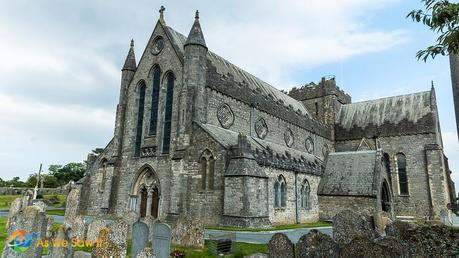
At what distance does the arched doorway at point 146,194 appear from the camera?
21828 millimetres

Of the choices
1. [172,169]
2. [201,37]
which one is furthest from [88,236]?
[201,37]

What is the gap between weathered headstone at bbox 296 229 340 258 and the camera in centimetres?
695

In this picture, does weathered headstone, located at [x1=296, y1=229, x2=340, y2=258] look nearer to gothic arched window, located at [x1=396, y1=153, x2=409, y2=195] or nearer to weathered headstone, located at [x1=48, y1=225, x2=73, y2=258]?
weathered headstone, located at [x1=48, y1=225, x2=73, y2=258]

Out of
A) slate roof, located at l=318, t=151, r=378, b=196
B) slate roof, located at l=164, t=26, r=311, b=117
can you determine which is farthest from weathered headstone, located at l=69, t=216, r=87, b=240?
slate roof, located at l=318, t=151, r=378, b=196

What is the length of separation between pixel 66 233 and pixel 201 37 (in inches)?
683

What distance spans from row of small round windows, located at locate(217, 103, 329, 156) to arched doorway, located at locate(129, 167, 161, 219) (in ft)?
20.6

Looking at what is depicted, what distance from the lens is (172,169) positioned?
2028cm

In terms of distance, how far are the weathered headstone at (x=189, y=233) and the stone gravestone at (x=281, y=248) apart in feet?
14.0

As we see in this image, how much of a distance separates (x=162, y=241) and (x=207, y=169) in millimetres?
10795

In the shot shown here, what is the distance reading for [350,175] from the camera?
27.3 metres

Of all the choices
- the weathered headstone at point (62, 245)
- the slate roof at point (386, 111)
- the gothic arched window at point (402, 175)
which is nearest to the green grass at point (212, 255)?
the weathered headstone at point (62, 245)

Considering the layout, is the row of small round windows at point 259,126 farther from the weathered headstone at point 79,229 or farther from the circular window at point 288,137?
the weathered headstone at point 79,229

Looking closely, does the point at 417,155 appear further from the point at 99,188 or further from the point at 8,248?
the point at 8,248

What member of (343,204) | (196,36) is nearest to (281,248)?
(196,36)
